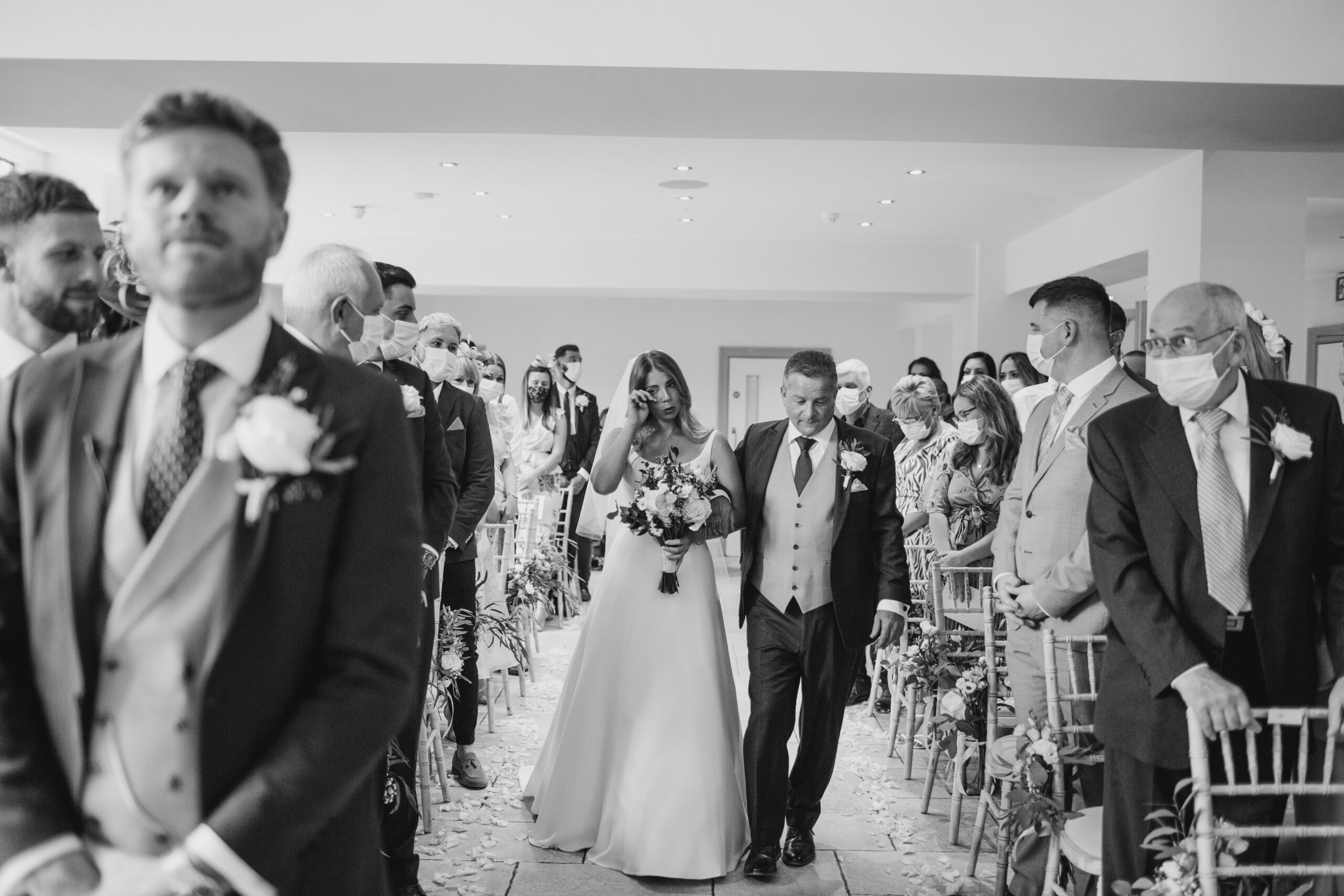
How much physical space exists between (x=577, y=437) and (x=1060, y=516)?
6697 millimetres

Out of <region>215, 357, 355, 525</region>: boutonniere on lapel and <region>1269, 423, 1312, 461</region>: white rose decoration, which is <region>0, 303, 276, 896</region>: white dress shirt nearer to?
<region>215, 357, 355, 525</region>: boutonniere on lapel

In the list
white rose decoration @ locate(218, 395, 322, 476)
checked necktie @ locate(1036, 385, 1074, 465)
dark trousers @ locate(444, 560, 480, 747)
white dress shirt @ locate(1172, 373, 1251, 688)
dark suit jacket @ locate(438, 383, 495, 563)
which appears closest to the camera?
white rose decoration @ locate(218, 395, 322, 476)

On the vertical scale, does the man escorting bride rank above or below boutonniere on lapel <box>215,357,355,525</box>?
below

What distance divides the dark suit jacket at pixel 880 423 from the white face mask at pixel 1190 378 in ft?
13.8

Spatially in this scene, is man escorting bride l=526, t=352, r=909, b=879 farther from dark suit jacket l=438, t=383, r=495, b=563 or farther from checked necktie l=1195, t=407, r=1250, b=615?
checked necktie l=1195, t=407, r=1250, b=615

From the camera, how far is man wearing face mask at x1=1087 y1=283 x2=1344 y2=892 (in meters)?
2.54

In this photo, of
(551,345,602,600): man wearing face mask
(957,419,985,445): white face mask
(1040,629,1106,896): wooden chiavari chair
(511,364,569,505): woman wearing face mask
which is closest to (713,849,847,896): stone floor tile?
(1040,629,1106,896): wooden chiavari chair

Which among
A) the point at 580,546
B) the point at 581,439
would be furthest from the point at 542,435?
the point at 580,546

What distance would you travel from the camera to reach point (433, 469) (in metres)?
3.51

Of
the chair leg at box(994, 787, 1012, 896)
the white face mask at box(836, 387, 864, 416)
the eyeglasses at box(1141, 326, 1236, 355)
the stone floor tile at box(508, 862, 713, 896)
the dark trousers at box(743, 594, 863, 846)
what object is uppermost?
the white face mask at box(836, 387, 864, 416)

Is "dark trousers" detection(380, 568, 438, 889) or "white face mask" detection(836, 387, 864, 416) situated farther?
"white face mask" detection(836, 387, 864, 416)

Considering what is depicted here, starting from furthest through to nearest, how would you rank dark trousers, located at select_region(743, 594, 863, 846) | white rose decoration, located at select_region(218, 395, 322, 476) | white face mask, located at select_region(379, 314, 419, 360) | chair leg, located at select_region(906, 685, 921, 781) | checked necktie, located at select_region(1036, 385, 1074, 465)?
1. chair leg, located at select_region(906, 685, 921, 781)
2. dark trousers, located at select_region(743, 594, 863, 846)
3. checked necktie, located at select_region(1036, 385, 1074, 465)
4. white face mask, located at select_region(379, 314, 419, 360)
5. white rose decoration, located at select_region(218, 395, 322, 476)

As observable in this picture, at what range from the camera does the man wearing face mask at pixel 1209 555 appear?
254 cm

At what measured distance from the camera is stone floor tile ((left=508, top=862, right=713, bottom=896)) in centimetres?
362
